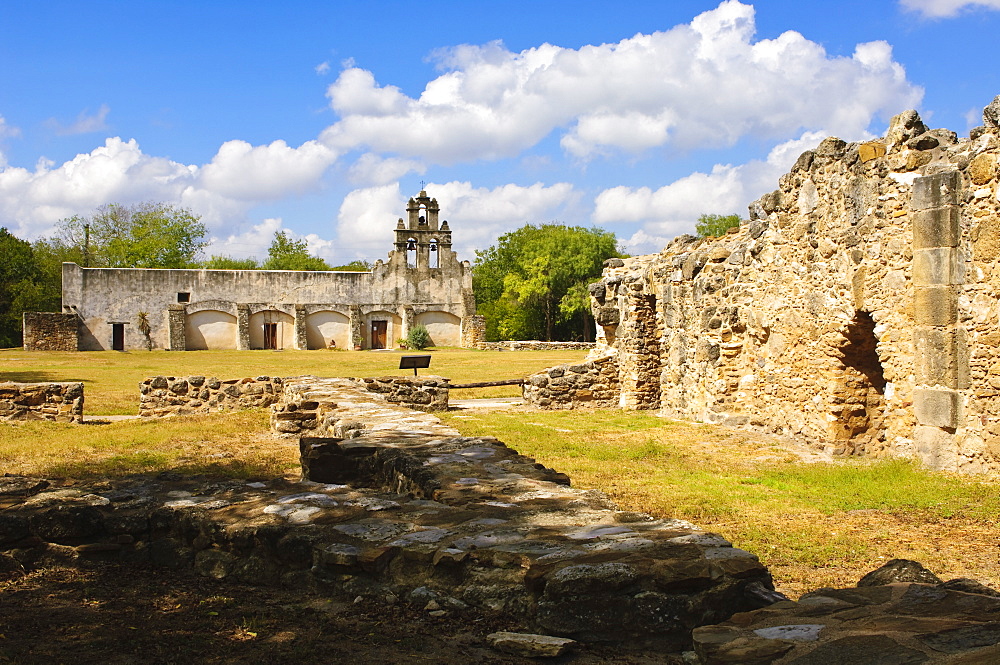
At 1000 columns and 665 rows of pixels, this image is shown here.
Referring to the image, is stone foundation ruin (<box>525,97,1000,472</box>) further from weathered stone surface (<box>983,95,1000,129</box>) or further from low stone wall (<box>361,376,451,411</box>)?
low stone wall (<box>361,376,451,411</box>)

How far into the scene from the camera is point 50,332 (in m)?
39.2

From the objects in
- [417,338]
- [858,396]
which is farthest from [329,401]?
[417,338]

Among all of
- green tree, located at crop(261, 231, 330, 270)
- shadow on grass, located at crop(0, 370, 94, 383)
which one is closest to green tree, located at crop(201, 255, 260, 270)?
green tree, located at crop(261, 231, 330, 270)

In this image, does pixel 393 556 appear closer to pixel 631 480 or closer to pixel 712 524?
pixel 712 524

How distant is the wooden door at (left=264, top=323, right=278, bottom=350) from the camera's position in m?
44.3

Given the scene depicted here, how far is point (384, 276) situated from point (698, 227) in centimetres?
2983

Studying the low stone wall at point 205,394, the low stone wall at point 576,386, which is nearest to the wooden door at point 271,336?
the low stone wall at point 205,394

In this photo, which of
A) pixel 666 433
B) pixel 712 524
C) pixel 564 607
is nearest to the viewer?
pixel 564 607

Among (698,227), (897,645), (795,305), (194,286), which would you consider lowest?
(897,645)

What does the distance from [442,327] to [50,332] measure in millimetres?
19459

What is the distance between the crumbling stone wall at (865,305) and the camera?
24.9 feet

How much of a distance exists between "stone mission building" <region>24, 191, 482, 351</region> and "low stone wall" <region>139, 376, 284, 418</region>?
28780mm

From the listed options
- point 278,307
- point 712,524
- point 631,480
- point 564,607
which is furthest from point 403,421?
point 278,307

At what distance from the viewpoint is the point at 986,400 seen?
293 inches
